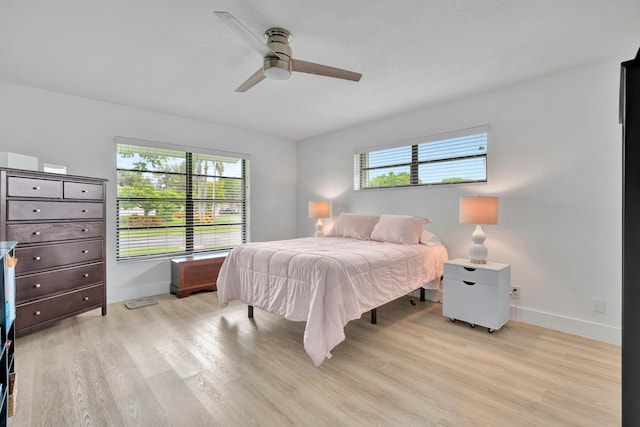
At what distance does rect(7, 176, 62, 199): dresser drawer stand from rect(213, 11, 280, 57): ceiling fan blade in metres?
2.29

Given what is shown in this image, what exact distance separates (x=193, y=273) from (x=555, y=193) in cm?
413

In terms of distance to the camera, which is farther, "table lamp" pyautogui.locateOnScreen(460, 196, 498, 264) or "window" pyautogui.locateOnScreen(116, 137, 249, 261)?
"window" pyautogui.locateOnScreen(116, 137, 249, 261)

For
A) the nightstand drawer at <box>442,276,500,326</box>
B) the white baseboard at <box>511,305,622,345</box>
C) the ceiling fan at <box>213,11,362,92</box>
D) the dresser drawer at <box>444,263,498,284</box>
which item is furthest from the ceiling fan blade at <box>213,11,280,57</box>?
the white baseboard at <box>511,305,622,345</box>

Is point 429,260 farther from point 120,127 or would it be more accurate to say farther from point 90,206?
point 120,127

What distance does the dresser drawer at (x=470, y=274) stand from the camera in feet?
9.05

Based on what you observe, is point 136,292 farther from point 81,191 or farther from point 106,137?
point 106,137

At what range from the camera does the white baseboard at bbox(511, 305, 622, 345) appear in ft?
8.41

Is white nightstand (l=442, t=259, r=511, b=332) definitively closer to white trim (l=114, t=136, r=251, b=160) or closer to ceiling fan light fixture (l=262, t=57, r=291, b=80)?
ceiling fan light fixture (l=262, t=57, r=291, b=80)

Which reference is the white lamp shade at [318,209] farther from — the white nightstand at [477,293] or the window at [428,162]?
the white nightstand at [477,293]

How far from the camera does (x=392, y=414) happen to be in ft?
5.49

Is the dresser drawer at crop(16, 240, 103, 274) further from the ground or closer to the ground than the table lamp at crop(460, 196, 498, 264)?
closer to the ground

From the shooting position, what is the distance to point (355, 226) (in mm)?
3994

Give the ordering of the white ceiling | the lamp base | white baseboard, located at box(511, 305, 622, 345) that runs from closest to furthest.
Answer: the white ceiling, white baseboard, located at box(511, 305, 622, 345), the lamp base

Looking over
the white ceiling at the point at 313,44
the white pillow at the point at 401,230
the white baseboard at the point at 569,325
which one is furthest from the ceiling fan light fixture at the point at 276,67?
the white baseboard at the point at 569,325
